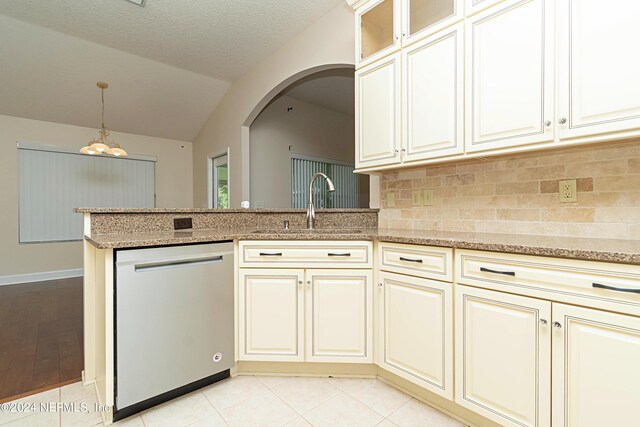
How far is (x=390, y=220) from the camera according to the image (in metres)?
2.37

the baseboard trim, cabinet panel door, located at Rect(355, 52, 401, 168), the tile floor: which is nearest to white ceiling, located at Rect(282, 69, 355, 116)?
cabinet panel door, located at Rect(355, 52, 401, 168)

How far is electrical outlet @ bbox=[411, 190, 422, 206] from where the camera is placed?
217cm

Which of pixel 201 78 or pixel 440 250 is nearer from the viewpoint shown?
pixel 440 250

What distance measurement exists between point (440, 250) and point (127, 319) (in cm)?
152

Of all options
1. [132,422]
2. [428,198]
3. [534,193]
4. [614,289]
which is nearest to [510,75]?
[534,193]

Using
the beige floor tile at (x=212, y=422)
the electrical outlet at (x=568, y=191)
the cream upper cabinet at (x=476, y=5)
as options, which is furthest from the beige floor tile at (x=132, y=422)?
the cream upper cabinet at (x=476, y=5)

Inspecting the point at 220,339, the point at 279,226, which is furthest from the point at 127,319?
the point at 279,226

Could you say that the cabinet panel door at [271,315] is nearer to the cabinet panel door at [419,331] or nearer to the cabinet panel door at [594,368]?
the cabinet panel door at [419,331]

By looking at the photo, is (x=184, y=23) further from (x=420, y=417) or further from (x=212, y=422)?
(x=420, y=417)

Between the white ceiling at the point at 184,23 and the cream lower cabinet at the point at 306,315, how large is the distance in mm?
2344

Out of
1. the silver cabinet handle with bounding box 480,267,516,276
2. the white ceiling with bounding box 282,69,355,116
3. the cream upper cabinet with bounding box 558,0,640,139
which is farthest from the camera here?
the white ceiling with bounding box 282,69,355,116

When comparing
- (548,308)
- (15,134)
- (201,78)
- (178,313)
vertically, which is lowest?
(178,313)

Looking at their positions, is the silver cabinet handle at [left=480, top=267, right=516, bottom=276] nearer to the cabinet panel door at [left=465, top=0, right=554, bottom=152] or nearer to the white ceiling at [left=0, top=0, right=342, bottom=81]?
the cabinet panel door at [left=465, top=0, right=554, bottom=152]

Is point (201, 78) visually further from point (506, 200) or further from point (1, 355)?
point (506, 200)
